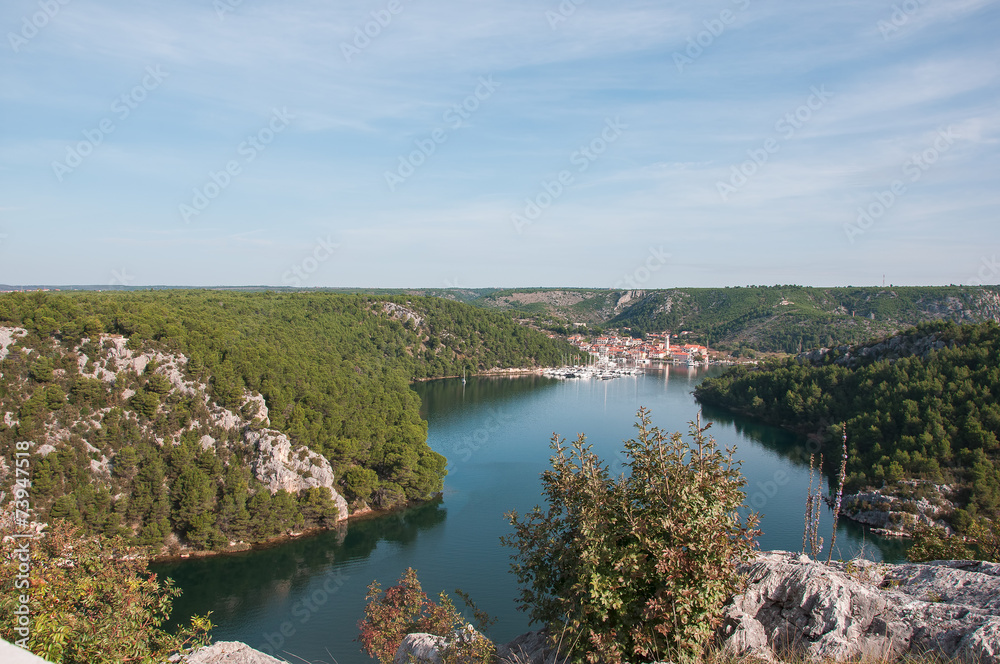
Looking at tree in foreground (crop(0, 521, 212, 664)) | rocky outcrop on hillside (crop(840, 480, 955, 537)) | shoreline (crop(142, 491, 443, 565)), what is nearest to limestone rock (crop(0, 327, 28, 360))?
shoreline (crop(142, 491, 443, 565))

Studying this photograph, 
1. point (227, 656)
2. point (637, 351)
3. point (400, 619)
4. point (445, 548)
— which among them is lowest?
point (445, 548)

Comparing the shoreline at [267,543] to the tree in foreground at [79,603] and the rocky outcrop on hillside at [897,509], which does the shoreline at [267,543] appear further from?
the rocky outcrop on hillside at [897,509]

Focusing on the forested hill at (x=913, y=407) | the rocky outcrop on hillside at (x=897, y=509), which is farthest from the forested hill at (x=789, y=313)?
the rocky outcrop on hillside at (x=897, y=509)

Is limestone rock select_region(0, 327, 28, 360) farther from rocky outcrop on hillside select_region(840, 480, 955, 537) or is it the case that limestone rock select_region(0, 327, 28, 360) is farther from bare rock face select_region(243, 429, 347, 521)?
rocky outcrop on hillside select_region(840, 480, 955, 537)

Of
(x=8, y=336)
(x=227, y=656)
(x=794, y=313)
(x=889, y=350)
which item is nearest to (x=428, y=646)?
(x=227, y=656)

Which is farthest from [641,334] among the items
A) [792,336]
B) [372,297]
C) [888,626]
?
[888,626]

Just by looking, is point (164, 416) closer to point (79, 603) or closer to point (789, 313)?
point (79, 603)

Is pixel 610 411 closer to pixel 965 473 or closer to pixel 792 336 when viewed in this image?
pixel 965 473
